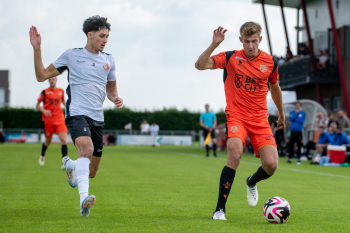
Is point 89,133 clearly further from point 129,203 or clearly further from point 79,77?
point 129,203

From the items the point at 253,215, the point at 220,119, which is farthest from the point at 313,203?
the point at 220,119

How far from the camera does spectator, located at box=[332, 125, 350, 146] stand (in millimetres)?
15414

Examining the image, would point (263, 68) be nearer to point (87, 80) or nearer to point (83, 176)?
point (87, 80)

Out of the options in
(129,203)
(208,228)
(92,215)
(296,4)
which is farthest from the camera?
(296,4)

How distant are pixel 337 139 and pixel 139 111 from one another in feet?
103

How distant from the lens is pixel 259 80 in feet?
17.9

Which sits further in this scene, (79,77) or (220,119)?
(220,119)

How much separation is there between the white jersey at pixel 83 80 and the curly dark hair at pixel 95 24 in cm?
29

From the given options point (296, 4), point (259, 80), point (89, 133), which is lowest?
point (89, 133)

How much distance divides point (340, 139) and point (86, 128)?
1227 centimetres

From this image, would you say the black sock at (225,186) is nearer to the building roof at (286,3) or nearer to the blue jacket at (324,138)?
the blue jacket at (324,138)

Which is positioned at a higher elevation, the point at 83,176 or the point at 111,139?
the point at 83,176

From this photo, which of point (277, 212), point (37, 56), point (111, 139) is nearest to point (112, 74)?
point (37, 56)

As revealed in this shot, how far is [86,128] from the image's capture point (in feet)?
17.5
